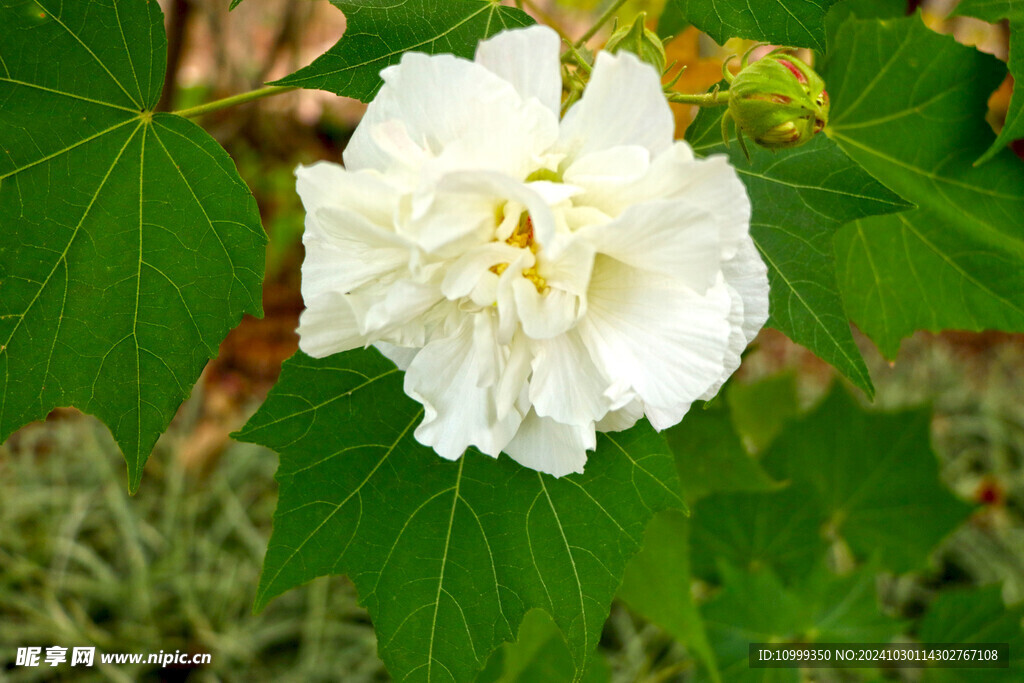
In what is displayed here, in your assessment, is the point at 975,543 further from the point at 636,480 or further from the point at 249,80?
the point at 249,80

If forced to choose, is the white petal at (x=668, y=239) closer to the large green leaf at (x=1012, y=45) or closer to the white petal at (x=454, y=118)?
the white petal at (x=454, y=118)

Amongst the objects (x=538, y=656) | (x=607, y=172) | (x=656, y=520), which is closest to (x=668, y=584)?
(x=656, y=520)

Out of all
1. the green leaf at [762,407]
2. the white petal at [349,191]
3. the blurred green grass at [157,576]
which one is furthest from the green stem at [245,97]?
the blurred green grass at [157,576]

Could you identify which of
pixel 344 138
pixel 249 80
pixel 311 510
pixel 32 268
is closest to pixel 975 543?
pixel 311 510

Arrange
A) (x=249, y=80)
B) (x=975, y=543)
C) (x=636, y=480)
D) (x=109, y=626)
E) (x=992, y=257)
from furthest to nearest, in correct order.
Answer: (x=249, y=80) → (x=975, y=543) → (x=109, y=626) → (x=992, y=257) → (x=636, y=480)

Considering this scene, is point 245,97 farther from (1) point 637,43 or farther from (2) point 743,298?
(2) point 743,298

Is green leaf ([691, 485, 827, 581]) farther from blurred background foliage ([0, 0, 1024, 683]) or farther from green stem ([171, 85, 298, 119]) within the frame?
green stem ([171, 85, 298, 119])
